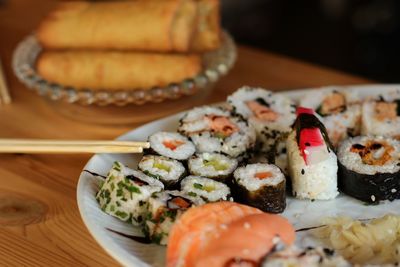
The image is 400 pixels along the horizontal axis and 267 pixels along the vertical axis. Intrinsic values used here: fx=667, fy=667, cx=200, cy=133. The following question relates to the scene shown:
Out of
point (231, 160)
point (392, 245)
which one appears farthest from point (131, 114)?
point (392, 245)

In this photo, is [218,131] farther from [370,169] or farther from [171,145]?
[370,169]

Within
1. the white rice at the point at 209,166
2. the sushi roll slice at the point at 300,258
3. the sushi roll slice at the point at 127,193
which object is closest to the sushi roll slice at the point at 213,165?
the white rice at the point at 209,166

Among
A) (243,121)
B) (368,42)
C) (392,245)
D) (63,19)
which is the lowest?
(368,42)

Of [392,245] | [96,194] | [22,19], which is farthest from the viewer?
[22,19]

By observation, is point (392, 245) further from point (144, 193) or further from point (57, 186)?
point (57, 186)

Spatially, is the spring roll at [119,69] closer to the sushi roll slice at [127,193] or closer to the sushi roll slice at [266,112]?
the sushi roll slice at [266,112]

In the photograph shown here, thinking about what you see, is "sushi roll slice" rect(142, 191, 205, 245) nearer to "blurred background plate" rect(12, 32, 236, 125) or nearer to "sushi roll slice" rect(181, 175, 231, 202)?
"sushi roll slice" rect(181, 175, 231, 202)

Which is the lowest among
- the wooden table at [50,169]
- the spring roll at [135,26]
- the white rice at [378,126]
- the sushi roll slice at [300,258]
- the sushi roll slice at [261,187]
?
the wooden table at [50,169]
